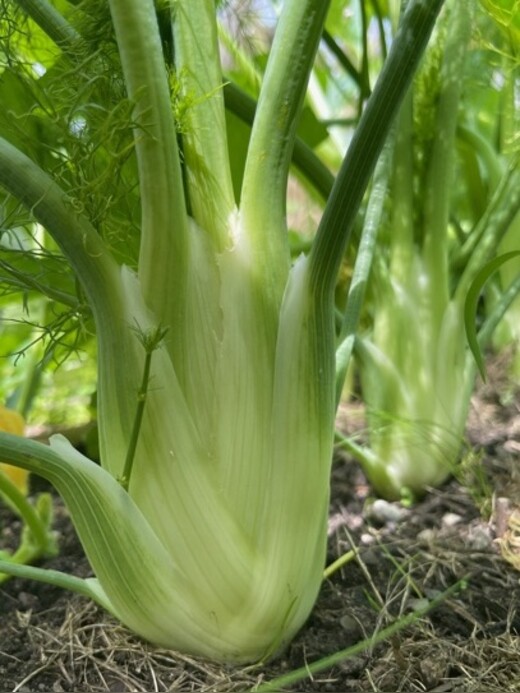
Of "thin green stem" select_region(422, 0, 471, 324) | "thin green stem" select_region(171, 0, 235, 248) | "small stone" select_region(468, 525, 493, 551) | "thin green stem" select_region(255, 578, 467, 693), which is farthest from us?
"thin green stem" select_region(422, 0, 471, 324)

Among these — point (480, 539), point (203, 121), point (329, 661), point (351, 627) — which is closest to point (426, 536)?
point (480, 539)

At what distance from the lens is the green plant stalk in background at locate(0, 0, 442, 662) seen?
401 mm

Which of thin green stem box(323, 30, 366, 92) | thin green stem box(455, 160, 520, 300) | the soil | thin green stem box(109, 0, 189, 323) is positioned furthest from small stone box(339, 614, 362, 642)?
thin green stem box(323, 30, 366, 92)

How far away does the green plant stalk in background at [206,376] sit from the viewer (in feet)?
1.32

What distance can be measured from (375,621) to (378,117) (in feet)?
1.05

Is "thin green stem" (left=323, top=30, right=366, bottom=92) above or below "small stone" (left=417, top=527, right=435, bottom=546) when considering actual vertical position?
above

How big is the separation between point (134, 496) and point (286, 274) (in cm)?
17

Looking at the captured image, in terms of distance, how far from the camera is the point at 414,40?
372 millimetres

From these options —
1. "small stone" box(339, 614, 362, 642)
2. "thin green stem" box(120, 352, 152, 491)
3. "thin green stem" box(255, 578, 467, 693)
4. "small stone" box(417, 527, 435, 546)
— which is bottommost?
"small stone" box(417, 527, 435, 546)

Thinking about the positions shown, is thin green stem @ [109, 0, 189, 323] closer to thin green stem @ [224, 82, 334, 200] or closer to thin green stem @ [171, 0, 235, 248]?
thin green stem @ [171, 0, 235, 248]

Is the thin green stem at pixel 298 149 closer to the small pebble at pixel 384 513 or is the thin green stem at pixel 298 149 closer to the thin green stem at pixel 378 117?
the thin green stem at pixel 378 117

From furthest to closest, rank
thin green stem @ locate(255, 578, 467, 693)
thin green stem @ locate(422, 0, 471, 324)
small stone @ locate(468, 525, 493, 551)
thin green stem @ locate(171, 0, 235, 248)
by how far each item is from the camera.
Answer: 1. thin green stem @ locate(422, 0, 471, 324)
2. small stone @ locate(468, 525, 493, 551)
3. thin green stem @ locate(171, 0, 235, 248)
4. thin green stem @ locate(255, 578, 467, 693)

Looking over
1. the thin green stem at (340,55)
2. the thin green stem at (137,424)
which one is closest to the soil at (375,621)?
the thin green stem at (137,424)

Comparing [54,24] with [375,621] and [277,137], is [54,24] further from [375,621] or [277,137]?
[375,621]
